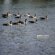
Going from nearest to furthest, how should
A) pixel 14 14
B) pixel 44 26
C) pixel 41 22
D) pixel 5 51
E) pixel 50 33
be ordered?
pixel 5 51 < pixel 50 33 < pixel 44 26 < pixel 41 22 < pixel 14 14

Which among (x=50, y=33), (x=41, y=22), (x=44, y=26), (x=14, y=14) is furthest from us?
(x=14, y=14)

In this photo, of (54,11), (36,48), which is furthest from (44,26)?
(54,11)

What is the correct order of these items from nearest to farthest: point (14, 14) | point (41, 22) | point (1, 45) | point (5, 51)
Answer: point (5, 51)
point (1, 45)
point (41, 22)
point (14, 14)

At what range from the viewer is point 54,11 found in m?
49.2

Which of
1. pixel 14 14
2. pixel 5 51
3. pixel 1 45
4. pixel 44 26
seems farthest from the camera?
pixel 14 14

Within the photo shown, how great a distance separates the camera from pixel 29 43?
1164 inches

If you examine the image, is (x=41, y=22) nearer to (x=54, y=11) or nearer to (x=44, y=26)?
(x=44, y=26)

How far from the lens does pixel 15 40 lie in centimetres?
3052

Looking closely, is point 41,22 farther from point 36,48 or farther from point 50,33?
point 36,48

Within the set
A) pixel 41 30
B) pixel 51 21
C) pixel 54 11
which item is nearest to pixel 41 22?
pixel 51 21

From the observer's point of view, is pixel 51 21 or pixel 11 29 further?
pixel 51 21

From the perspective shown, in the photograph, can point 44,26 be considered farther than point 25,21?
No

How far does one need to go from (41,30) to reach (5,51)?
8.91 metres

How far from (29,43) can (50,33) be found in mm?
4597
